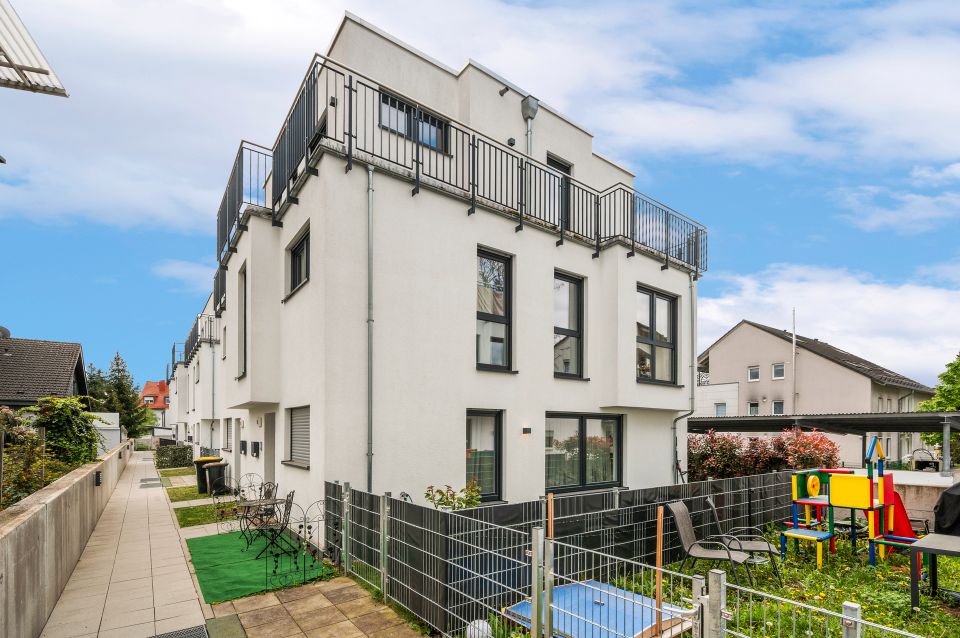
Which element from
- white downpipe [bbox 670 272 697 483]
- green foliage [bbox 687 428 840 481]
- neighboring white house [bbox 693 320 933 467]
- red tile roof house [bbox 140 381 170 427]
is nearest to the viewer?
white downpipe [bbox 670 272 697 483]

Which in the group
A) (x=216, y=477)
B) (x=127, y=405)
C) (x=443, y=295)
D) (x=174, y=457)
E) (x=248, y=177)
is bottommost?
(x=174, y=457)

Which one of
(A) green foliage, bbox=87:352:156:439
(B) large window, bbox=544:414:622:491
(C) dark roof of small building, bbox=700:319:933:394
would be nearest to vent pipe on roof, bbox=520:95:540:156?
(B) large window, bbox=544:414:622:491

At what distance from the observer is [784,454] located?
13.1 metres

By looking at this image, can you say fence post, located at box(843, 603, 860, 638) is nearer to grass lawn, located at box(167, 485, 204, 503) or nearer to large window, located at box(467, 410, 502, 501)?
large window, located at box(467, 410, 502, 501)

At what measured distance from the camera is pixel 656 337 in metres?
11.4

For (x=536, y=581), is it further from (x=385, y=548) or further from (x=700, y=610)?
(x=385, y=548)

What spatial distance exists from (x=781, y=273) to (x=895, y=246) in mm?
11363

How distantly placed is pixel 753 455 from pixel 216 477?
13260mm

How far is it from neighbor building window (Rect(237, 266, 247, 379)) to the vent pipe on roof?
628cm

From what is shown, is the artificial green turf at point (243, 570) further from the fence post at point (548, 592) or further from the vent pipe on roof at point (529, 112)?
the vent pipe on roof at point (529, 112)

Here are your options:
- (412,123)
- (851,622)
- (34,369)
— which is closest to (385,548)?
(851,622)

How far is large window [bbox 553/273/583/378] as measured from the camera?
32.9 ft

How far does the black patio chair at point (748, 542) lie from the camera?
6895mm

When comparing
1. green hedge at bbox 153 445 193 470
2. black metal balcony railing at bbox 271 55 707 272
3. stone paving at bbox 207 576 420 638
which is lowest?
green hedge at bbox 153 445 193 470
